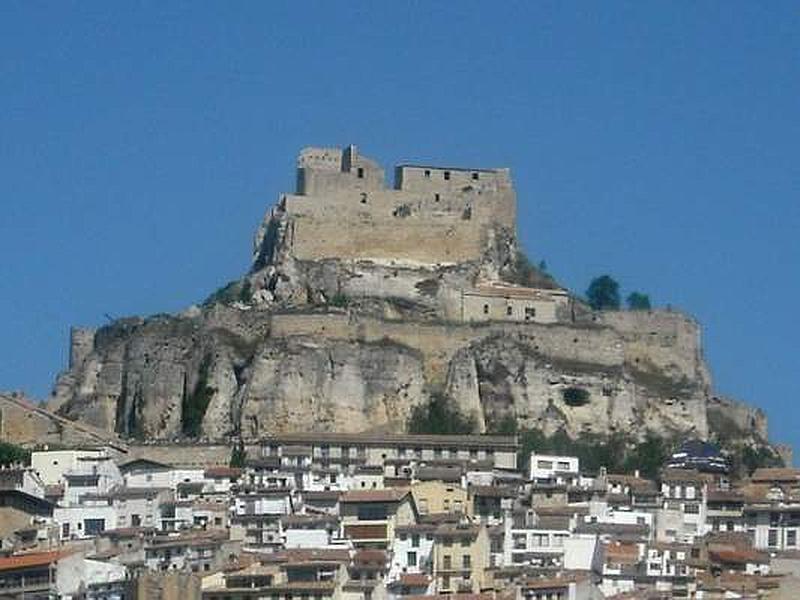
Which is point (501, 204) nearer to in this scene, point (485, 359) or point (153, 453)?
point (485, 359)

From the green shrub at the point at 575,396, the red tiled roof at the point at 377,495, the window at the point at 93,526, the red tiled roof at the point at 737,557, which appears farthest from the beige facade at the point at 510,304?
the red tiled roof at the point at 737,557

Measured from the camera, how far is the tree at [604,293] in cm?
11550

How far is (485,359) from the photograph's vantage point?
333ft

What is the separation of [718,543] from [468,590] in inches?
385

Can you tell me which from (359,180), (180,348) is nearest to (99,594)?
(180,348)

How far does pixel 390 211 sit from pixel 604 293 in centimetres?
1278

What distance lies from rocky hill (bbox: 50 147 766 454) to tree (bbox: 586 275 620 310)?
587cm

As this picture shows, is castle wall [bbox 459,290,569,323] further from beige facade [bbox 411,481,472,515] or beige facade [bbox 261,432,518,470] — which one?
beige facade [bbox 411,481,472,515]

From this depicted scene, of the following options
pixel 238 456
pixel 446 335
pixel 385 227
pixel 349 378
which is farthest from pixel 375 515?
pixel 385 227

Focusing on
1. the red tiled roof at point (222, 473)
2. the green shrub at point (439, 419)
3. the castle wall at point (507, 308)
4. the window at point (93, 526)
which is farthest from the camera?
the castle wall at point (507, 308)

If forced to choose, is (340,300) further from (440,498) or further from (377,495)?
(377,495)

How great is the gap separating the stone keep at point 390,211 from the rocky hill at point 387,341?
0.07m

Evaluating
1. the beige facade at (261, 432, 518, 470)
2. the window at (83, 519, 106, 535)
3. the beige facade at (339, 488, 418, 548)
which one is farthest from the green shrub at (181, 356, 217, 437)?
the beige facade at (339, 488, 418, 548)

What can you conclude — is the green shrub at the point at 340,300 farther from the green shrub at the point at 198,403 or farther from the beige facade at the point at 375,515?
→ the beige facade at the point at 375,515
